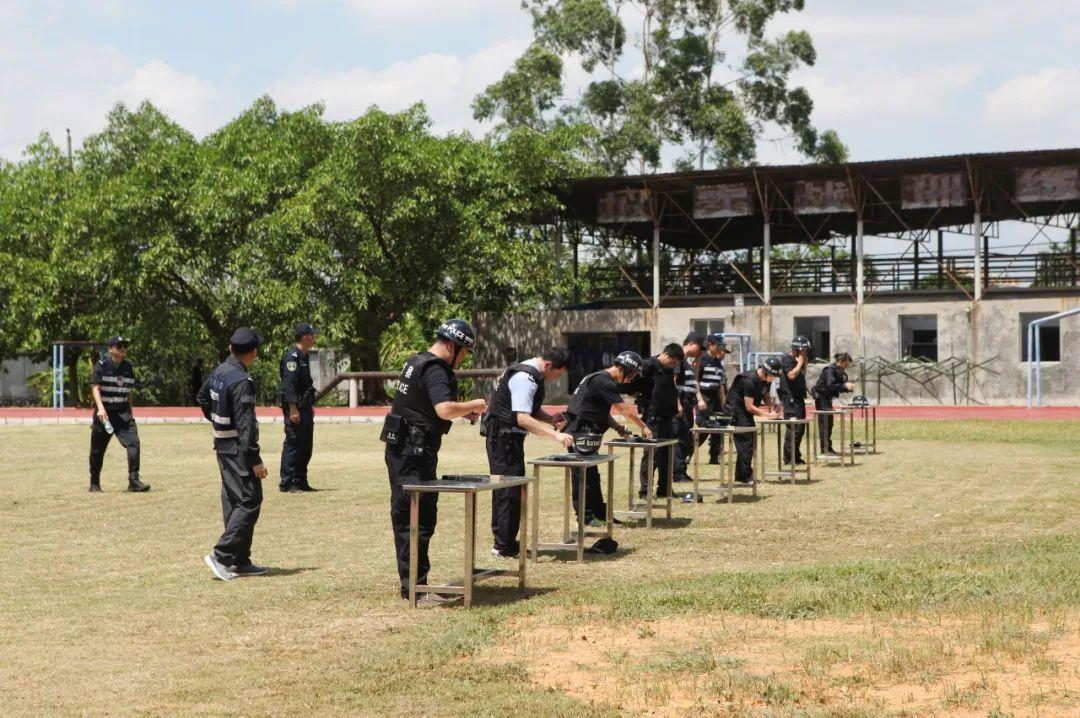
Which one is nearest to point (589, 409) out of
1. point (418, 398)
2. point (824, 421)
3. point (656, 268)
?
point (418, 398)

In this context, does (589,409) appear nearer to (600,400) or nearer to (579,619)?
(600,400)

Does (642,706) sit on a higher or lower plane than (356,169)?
lower

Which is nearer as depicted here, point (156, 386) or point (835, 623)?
point (835, 623)

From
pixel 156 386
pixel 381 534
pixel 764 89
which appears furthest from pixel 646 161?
pixel 381 534

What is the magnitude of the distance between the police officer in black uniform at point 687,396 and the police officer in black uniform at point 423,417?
675 cm

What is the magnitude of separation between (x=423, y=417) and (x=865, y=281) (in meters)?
35.3

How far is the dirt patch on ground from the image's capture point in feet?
18.9

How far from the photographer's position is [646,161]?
49.5 m

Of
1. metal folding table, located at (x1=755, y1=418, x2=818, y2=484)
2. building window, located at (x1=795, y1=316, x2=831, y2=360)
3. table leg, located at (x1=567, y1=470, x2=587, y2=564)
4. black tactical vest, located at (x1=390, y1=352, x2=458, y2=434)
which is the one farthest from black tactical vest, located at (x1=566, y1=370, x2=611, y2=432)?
building window, located at (x1=795, y1=316, x2=831, y2=360)

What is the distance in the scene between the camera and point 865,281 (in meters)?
41.9

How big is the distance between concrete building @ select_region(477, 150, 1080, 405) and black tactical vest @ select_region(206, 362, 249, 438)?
31.4m

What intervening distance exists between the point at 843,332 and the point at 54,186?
26.4 m

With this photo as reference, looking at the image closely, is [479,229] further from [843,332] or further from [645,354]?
[843,332]

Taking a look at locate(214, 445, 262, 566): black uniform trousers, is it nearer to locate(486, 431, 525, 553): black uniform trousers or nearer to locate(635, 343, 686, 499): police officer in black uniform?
locate(486, 431, 525, 553): black uniform trousers
